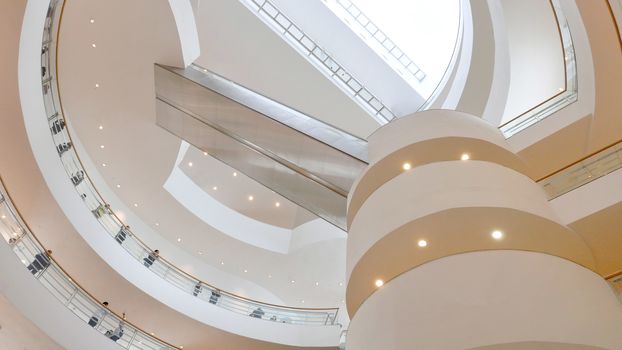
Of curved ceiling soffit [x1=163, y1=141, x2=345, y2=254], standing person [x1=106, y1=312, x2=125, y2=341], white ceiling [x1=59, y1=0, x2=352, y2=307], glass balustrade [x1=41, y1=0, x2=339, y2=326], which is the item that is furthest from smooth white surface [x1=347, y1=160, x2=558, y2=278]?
curved ceiling soffit [x1=163, y1=141, x2=345, y2=254]

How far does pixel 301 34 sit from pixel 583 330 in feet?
38.4

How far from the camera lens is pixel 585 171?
236 inches

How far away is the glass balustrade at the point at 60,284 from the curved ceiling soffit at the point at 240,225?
17.9ft

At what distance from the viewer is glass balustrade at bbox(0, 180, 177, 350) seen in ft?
22.9

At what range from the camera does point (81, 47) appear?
33.6 ft

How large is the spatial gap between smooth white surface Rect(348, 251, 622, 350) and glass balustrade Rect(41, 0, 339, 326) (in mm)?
7185

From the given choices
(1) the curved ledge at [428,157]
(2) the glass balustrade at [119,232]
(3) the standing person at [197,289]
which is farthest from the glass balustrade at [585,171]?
(3) the standing person at [197,289]

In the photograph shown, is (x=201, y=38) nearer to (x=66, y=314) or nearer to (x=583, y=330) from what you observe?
(x=66, y=314)

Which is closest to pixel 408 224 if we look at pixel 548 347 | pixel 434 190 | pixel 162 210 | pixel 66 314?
pixel 434 190

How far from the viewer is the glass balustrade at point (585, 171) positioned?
5.80 meters

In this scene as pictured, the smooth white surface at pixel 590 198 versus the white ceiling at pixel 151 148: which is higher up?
the white ceiling at pixel 151 148

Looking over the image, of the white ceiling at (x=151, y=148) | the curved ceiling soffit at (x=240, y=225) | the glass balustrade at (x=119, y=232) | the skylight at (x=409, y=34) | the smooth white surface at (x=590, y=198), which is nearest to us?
the smooth white surface at (x=590, y=198)

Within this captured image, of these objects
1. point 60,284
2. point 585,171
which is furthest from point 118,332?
point 585,171

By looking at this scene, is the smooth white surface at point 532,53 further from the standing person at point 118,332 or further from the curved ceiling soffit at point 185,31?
the standing person at point 118,332
